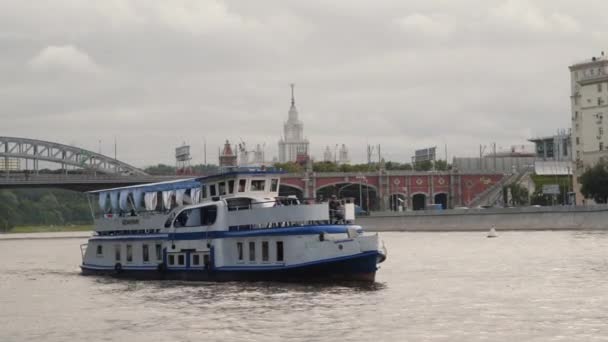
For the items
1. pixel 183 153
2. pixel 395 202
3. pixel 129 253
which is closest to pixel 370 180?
pixel 395 202

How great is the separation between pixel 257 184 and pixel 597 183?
85172mm

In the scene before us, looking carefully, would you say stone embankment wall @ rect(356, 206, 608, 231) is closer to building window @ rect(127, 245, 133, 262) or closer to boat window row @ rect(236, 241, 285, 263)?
building window @ rect(127, 245, 133, 262)

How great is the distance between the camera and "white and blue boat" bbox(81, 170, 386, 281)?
155ft

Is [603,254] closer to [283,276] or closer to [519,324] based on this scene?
[283,276]

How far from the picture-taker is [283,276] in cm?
4825

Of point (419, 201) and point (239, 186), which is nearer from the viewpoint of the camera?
point (239, 186)

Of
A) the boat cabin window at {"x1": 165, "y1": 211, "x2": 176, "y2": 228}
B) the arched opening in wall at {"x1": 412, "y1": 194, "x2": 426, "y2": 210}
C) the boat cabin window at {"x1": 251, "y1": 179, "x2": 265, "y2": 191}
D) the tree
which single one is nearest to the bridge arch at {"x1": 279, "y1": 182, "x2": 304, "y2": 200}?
the arched opening in wall at {"x1": 412, "y1": 194, "x2": 426, "y2": 210}

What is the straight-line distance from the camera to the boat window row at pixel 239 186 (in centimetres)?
5109

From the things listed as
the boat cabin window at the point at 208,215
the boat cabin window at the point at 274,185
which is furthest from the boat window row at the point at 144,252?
the boat cabin window at the point at 274,185

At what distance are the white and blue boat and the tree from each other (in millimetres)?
82945

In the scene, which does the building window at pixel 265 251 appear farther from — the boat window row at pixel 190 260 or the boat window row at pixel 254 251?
the boat window row at pixel 190 260

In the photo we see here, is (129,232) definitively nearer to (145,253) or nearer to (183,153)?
(145,253)

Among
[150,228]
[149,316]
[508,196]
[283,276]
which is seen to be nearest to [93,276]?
[150,228]

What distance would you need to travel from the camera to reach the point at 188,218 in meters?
51.6
